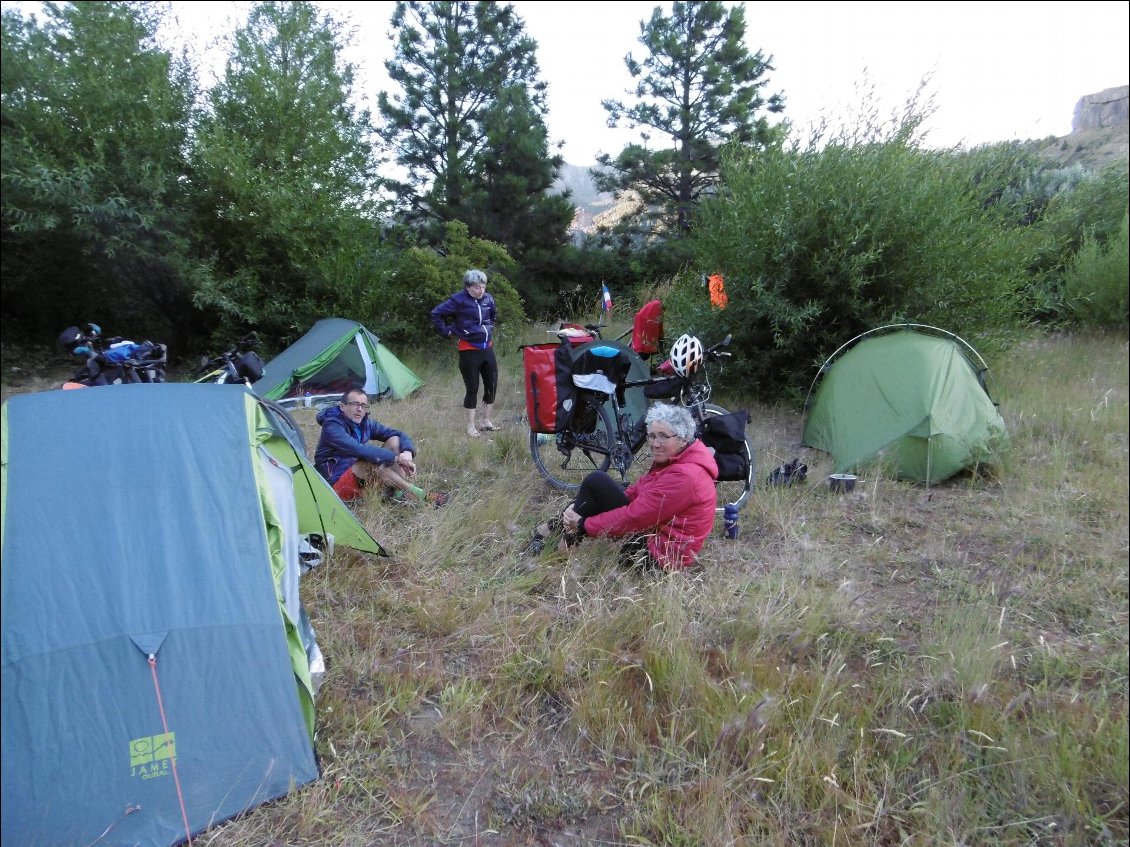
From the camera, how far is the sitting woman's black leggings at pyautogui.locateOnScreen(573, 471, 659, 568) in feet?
11.7

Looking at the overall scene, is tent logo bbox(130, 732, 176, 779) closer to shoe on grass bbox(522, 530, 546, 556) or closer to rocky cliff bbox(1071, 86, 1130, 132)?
shoe on grass bbox(522, 530, 546, 556)

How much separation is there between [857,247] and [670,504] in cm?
395

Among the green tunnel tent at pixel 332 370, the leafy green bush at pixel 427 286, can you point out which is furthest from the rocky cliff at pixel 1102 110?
the leafy green bush at pixel 427 286

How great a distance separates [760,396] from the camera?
707 centimetres

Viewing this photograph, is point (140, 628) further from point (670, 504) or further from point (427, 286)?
point (427, 286)

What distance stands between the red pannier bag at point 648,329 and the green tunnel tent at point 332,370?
2873 mm

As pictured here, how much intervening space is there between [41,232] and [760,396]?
10383 mm

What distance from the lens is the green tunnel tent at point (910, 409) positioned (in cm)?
459

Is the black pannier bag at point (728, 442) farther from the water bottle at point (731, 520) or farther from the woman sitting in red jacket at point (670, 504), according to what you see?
the woman sitting in red jacket at point (670, 504)

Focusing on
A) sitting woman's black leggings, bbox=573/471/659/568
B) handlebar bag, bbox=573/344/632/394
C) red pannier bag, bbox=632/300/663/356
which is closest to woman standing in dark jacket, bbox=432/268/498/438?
handlebar bag, bbox=573/344/632/394

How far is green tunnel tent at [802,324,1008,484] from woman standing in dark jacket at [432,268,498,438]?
2865 millimetres

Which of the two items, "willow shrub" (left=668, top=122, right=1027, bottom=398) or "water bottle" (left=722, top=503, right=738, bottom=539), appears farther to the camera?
"willow shrub" (left=668, top=122, right=1027, bottom=398)

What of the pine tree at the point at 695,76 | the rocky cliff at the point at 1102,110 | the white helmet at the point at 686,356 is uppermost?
the pine tree at the point at 695,76

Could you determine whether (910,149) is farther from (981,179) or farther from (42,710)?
(42,710)
